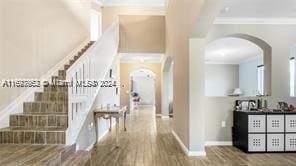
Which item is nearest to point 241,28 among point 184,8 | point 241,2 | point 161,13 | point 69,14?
point 241,2

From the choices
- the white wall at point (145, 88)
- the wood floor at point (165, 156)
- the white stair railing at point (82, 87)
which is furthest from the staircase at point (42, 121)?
the white wall at point (145, 88)

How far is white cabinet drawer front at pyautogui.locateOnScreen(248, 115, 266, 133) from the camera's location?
482 centimetres

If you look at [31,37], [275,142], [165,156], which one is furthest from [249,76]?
[31,37]

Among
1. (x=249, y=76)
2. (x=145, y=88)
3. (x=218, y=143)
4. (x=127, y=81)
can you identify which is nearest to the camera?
(x=218, y=143)

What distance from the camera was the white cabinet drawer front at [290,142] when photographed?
4.86 meters

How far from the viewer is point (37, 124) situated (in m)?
3.89

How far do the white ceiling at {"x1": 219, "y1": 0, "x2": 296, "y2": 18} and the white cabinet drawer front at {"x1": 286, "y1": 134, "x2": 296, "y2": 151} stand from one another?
2576 millimetres

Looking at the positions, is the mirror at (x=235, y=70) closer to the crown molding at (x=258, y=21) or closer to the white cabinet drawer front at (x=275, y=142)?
the crown molding at (x=258, y=21)

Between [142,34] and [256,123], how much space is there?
514 centimetres

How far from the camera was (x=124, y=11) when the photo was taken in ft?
28.0

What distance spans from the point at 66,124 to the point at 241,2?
150 inches

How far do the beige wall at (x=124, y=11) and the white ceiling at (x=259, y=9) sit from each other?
3846 mm

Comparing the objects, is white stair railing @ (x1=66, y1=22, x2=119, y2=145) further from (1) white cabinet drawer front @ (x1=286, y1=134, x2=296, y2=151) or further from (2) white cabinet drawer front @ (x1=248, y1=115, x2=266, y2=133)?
(1) white cabinet drawer front @ (x1=286, y1=134, x2=296, y2=151)

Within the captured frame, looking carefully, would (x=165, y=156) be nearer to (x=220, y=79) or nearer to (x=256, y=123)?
(x=256, y=123)
